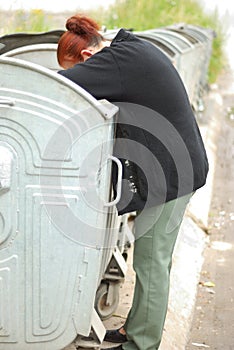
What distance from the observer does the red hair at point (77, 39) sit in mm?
4223

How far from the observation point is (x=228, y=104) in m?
15.7

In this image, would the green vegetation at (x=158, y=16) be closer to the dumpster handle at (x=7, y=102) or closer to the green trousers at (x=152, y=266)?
the green trousers at (x=152, y=266)

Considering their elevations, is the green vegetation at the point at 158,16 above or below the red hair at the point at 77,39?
above

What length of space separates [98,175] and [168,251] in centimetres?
78

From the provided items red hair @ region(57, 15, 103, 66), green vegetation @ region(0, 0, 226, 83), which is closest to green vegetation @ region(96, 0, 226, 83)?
green vegetation @ region(0, 0, 226, 83)

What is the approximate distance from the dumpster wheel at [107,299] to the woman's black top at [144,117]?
0.94m

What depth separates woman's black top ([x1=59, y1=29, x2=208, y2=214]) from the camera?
3.97 meters

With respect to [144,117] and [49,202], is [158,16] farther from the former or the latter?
[49,202]

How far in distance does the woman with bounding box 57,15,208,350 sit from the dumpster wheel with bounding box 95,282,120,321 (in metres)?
0.48

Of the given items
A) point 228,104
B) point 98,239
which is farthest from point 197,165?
point 228,104

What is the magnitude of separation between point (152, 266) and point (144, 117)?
802 millimetres

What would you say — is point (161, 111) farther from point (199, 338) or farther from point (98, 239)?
point (199, 338)

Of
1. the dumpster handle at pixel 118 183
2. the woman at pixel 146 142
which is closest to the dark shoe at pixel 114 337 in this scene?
the woman at pixel 146 142

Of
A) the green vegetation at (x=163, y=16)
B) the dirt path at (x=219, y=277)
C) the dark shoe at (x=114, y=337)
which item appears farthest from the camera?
the green vegetation at (x=163, y=16)
